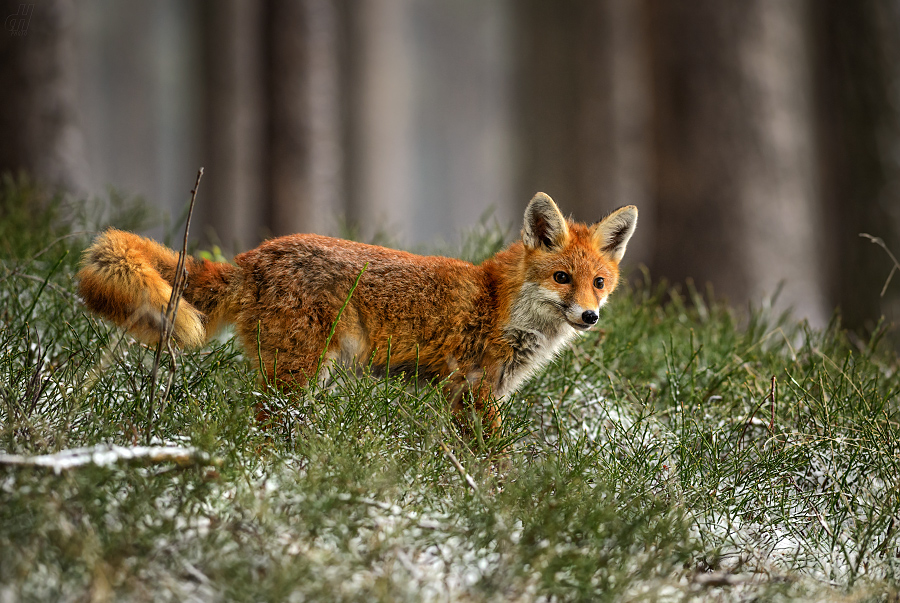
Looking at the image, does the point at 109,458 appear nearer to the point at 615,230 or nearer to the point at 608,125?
the point at 615,230

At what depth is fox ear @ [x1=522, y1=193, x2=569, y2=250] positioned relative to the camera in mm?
3057

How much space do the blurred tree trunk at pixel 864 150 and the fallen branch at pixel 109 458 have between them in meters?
6.21

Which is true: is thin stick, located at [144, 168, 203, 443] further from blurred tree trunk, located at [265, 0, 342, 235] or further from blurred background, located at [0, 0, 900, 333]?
blurred tree trunk, located at [265, 0, 342, 235]

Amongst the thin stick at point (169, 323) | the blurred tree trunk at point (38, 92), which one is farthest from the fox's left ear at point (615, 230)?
the blurred tree trunk at point (38, 92)

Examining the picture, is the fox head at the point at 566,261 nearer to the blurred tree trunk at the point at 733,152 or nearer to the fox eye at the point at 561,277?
the fox eye at the point at 561,277

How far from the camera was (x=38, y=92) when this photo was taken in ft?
20.1

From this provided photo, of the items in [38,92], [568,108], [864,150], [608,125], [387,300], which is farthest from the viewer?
[568,108]

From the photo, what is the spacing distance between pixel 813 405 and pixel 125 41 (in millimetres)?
24618

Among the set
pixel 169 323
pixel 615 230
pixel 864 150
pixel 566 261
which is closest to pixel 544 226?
Result: pixel 566 261

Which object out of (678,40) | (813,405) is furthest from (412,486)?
(678,40)

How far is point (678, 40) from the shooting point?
24.2ft

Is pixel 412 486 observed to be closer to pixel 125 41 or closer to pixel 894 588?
pixel 894 588

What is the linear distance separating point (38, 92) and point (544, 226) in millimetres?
5316

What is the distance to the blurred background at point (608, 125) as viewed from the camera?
641 cm
